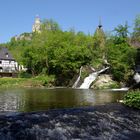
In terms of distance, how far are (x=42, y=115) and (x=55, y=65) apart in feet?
158

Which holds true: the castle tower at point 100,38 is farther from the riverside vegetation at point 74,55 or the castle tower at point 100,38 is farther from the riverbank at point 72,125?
the riverbank at point 72,125

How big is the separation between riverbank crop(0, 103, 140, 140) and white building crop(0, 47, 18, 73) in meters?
74.4

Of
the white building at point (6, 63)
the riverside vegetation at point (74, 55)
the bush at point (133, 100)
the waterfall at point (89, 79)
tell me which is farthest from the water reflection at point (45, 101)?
the white building at point (6, 63)

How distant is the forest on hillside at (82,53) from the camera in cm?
5756

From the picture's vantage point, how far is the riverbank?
14485mm

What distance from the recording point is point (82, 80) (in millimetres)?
56312

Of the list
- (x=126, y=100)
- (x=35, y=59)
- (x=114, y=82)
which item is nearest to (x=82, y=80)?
(x=114, y=82)

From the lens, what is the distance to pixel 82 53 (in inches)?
2534

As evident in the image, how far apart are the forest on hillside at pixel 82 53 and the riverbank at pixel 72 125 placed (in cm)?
3633

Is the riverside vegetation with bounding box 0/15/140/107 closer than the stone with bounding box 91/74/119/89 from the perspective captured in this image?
No

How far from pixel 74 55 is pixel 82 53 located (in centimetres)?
175

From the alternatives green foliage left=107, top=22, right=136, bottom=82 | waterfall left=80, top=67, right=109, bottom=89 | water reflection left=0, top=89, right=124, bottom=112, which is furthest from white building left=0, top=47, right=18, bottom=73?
water reflection left=0, top=89, right=124, bottom=112

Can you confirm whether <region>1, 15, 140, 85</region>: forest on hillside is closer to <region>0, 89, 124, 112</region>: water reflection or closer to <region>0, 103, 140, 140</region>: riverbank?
<region>0, 89, 124, 112</region>: water reflection

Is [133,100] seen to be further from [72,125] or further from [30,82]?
[30,82]
